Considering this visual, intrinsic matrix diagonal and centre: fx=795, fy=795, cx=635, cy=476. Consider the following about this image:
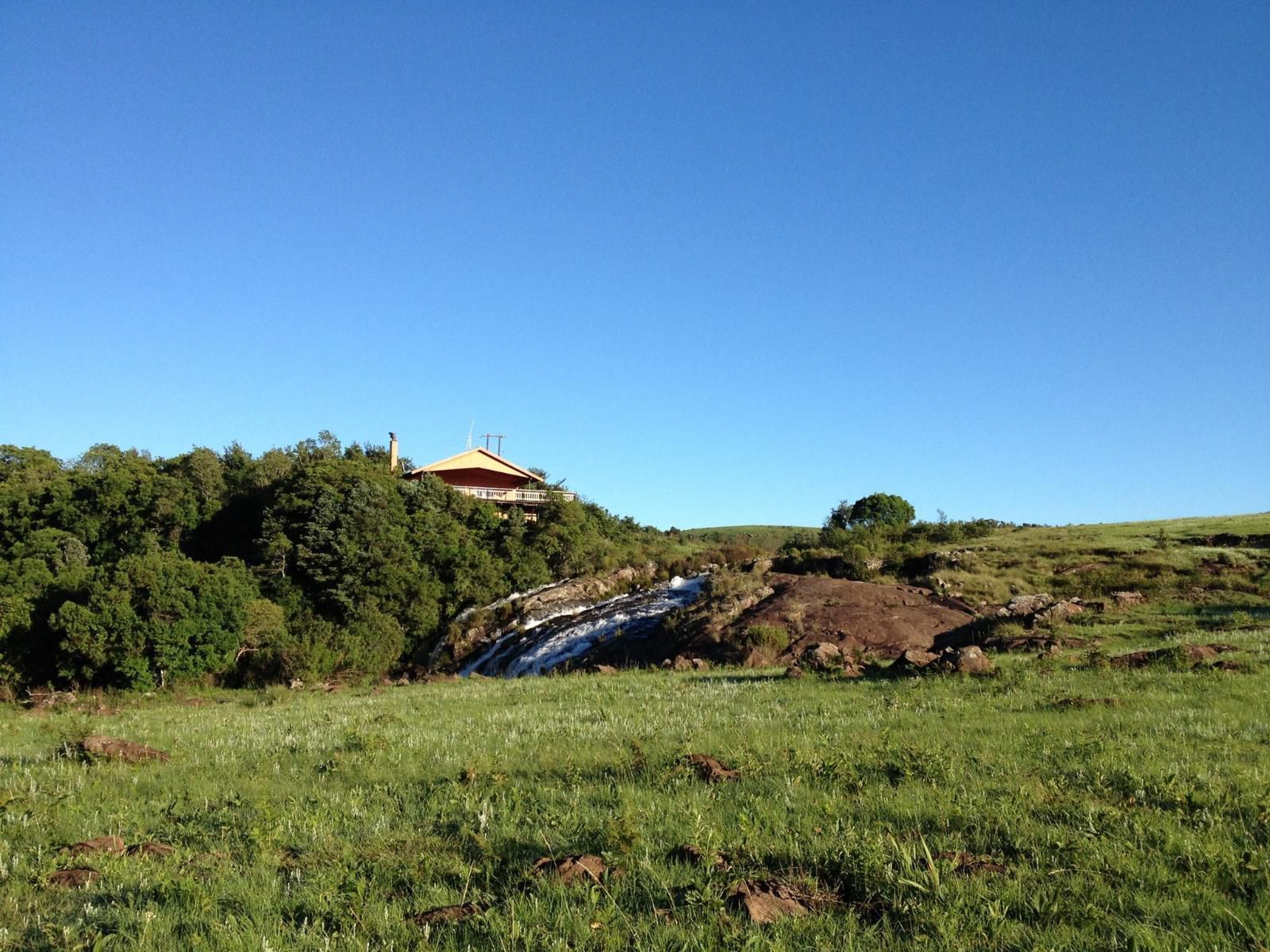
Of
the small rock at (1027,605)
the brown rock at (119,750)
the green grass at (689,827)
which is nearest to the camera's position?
the green grass at (689,827)

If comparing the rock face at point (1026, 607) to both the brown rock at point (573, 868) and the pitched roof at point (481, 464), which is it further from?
the pitched roof at point (481, 464)

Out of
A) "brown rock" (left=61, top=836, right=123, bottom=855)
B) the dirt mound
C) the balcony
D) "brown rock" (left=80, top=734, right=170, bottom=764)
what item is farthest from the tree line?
"brown rock" (left=61, top=836, right=123, bottom=855)

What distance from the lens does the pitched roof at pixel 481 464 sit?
66.8m

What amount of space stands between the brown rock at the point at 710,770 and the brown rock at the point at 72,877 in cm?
501

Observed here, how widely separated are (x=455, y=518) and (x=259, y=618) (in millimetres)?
16926

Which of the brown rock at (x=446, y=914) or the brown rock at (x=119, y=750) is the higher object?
the brown rock at (x=446, y=914)

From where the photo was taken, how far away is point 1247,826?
5.57m

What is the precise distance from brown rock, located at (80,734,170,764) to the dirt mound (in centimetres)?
1699

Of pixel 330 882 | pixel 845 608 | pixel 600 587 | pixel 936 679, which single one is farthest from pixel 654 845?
pixel 600 587

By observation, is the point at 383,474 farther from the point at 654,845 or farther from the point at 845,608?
the point at 654,845

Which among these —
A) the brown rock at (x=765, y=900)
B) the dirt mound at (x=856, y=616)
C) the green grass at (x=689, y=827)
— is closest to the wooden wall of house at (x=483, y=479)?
the dirt mound at (x=856, y=616)

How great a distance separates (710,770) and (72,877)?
5.29 meters

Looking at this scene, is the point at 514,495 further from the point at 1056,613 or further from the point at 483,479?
the point at 1056,613

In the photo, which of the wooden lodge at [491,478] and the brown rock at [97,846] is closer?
the brown rock at [97,846]
